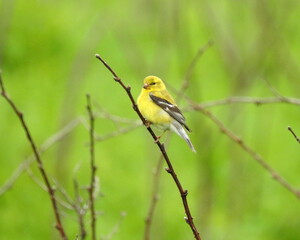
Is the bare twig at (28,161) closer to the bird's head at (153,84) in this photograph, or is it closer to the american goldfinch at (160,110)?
the american goldfinch at (160,110)

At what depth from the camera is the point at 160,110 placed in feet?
12.9

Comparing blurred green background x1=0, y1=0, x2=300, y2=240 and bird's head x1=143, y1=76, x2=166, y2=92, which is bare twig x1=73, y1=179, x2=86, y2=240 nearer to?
bird's head x1=143, y1=76, x2=166, y2=92

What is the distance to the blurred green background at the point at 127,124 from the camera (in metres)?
7.41

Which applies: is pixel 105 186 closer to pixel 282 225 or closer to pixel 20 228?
pixel 20 228

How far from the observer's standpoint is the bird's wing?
3.89 metres

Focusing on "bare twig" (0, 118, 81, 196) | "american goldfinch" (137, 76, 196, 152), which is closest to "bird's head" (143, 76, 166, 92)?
"american goldfinch" (137, 76, 196, 152)

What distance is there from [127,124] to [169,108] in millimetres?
5649

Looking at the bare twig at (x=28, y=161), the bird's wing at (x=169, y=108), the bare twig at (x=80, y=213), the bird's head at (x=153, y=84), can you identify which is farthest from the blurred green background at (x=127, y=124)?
the bare twig at (x=80, y=213)

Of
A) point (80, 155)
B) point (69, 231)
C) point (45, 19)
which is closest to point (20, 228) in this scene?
point (69, 231)

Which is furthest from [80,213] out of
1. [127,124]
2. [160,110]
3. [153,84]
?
[127,124]

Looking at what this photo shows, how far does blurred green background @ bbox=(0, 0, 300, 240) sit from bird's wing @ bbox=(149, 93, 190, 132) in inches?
44.6

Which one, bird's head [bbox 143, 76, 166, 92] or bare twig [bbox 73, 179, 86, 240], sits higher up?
bird's head [bbox 143, 76, 166, 92]

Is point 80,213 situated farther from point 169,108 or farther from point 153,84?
point 153,84

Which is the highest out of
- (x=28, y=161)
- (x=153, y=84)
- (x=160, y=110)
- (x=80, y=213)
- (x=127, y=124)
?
(x=127, y=124)
